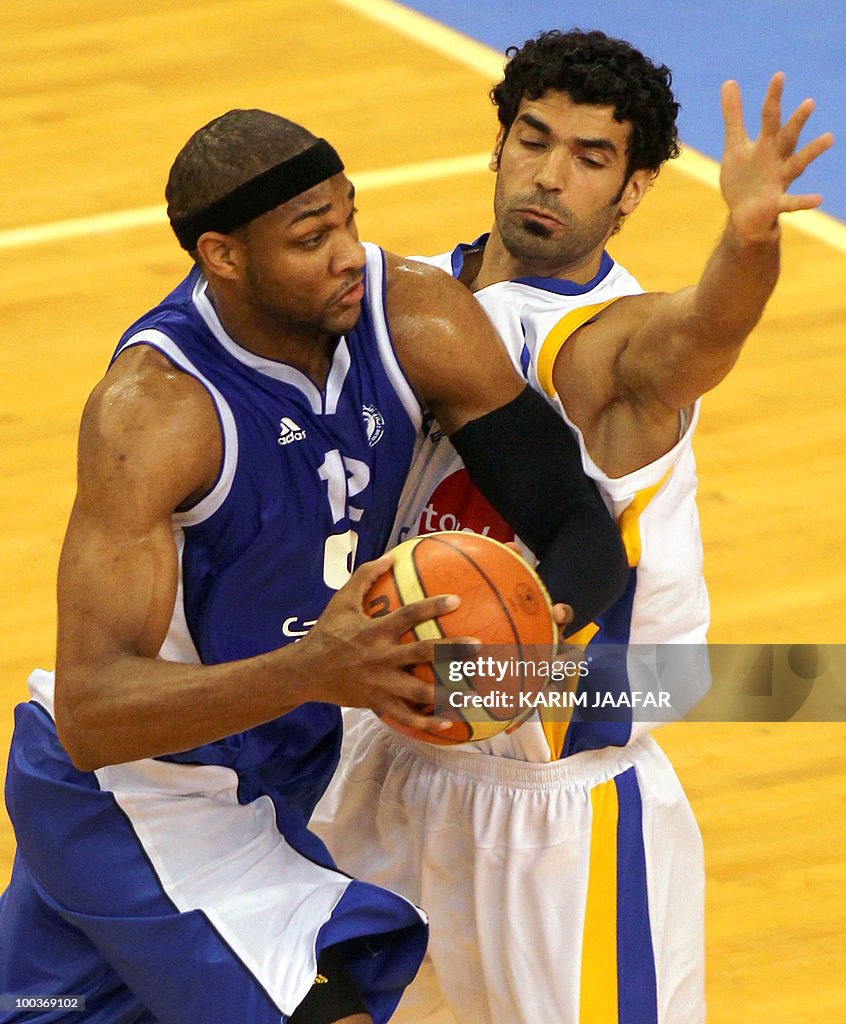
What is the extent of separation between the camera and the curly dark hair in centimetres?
408

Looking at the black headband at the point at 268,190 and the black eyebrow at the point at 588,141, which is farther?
the black eyebrow at the point at 588,141

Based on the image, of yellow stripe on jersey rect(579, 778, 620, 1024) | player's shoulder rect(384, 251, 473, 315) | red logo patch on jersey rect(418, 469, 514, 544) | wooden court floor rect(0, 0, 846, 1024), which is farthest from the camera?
wooden court floor rect(0, 0, 846, 1024)

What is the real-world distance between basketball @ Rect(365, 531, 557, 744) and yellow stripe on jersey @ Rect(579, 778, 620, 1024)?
2.20ft

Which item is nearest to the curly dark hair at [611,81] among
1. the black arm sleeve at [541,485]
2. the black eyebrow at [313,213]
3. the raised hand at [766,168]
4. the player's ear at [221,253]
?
the raised hand at [766,168]

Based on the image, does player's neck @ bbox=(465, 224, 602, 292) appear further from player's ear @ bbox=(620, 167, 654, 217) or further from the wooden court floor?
the wooden court floor

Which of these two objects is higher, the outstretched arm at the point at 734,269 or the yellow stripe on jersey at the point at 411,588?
the outstretched arm at the point at 734,269

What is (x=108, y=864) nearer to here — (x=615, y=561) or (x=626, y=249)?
(x=615, y=561)

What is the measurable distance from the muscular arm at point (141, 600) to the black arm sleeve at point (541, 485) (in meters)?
0.50

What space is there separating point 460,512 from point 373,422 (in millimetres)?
327

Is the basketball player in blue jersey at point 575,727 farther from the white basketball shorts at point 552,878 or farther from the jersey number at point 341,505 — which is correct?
the jersey number at point 341,505

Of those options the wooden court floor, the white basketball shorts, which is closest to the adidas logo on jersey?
the white basketball shorts

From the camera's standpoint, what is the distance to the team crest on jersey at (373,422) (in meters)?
3.67

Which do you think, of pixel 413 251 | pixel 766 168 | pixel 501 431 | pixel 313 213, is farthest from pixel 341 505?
pixel 413 251

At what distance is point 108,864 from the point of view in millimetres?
3666
